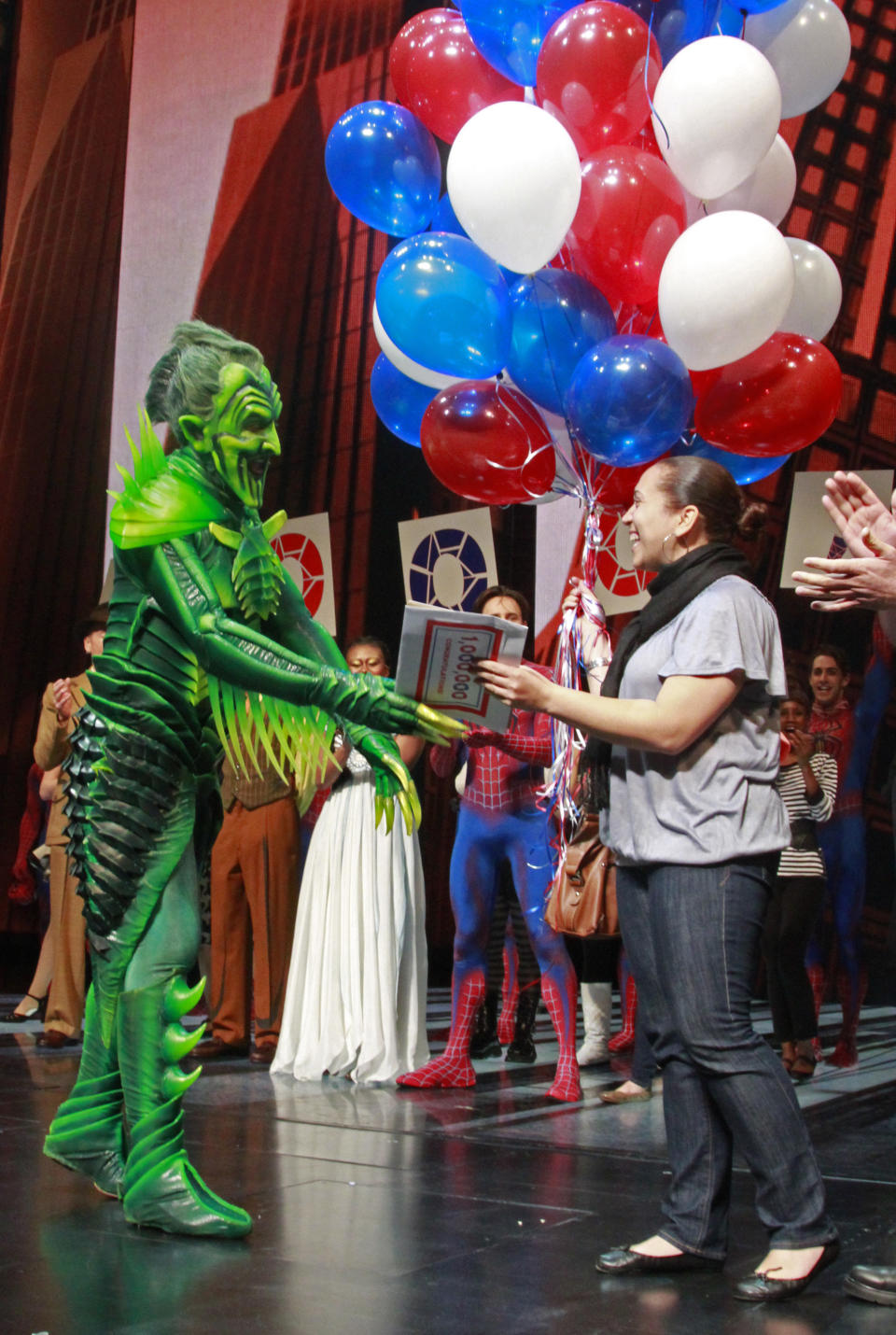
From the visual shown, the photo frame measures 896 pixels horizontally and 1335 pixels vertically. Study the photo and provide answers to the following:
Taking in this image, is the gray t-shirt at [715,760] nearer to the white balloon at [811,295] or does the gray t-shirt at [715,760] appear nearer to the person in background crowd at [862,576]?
the person in background crowd at [862,576]

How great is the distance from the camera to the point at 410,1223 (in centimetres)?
258

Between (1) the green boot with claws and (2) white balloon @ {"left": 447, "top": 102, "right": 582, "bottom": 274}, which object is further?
(2) white balloon @ {"left": 447, "top": 102, "right": 582, "bottom": 274}

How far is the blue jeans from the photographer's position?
2.13m

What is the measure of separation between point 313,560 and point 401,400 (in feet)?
7.57

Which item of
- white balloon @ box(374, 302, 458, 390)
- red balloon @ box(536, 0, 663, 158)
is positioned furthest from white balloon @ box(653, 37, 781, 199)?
white balloon @ box(374, 302, 458, 390)

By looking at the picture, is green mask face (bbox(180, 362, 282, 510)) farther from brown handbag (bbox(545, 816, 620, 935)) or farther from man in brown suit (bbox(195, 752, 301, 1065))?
man in brown suit (bbox(195, 752, 301, 1065))

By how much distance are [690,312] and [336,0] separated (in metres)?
4.71

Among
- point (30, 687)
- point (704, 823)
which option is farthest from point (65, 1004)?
point (704, 823)

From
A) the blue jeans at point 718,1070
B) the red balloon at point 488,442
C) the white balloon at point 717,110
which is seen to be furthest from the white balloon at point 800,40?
the blue jeans at point 718,1070

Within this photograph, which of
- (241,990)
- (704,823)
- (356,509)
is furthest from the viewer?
(356,509)

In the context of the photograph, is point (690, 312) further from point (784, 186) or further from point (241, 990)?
point (241, 990)

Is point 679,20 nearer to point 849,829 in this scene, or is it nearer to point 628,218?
point 628,218

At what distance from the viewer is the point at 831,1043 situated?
5387 millimetres

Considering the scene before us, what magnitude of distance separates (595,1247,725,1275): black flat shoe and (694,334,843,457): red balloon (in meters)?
2.22
